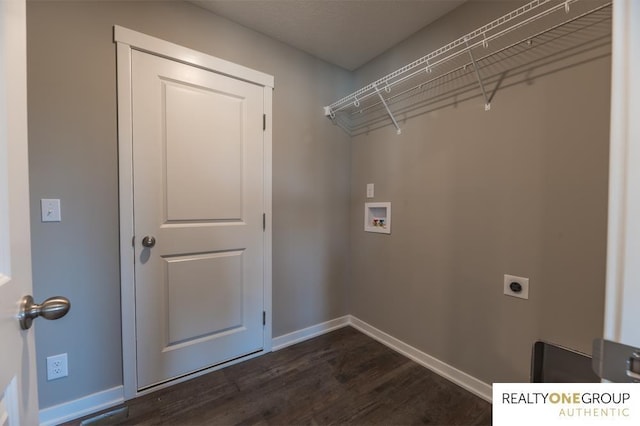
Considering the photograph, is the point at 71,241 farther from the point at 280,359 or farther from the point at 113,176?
the point at 280,359

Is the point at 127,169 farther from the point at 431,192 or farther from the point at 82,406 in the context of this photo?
the point at 431,192

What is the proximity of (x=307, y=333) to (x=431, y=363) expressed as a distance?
38.6 inches

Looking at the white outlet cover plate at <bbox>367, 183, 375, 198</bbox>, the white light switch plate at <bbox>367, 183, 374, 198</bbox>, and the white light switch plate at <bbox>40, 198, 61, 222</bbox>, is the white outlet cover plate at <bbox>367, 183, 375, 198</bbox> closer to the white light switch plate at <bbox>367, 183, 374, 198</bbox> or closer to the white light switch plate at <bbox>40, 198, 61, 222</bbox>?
the white light switch plate at <bbox>367, 183, 374, 198</bbox>

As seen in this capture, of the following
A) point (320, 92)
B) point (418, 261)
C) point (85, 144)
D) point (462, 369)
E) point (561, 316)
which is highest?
point (320, 92)

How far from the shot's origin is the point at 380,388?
5.32ft

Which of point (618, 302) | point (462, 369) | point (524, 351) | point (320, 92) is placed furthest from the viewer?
point (320, 92)

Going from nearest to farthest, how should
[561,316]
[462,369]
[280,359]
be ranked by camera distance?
[561,316]
[462,369]
[280,359]

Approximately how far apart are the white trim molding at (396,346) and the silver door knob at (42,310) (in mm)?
1721

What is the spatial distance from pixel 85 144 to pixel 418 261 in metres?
2.13

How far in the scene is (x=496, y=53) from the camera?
4.48ft

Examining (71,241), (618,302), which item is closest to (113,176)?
(71,241)

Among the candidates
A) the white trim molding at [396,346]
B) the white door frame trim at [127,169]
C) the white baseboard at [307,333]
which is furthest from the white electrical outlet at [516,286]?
the white door frame trim at [127,169]

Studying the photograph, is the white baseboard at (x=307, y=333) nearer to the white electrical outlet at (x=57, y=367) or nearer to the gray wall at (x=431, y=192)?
the gray wall at (x=431, y=192)

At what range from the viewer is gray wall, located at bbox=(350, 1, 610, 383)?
1182mm
